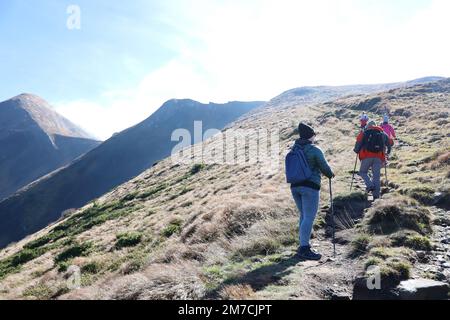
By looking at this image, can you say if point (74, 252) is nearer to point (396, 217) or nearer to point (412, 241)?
point (396, 217)

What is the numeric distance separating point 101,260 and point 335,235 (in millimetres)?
6997

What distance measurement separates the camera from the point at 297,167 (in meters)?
7.22

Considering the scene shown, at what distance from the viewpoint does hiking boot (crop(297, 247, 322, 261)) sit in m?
7.08

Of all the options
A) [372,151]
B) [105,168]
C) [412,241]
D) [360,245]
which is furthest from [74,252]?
[105,168]

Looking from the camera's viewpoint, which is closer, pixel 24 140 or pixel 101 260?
pixel 101 260

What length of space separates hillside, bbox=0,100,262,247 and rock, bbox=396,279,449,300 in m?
73.1

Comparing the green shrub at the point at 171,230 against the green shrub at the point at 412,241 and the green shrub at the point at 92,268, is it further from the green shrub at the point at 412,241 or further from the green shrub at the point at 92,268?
the green shrub at the point at 412,241

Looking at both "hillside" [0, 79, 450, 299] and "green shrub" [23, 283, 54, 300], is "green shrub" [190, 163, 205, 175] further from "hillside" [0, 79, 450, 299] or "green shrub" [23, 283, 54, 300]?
"green shrub" [23, 283, 54, 300]

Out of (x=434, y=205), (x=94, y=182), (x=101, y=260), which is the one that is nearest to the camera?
(x=434, y=205)

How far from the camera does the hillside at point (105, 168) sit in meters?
78.9

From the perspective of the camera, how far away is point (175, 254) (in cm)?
853

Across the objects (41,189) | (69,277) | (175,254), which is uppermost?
(175,254)
